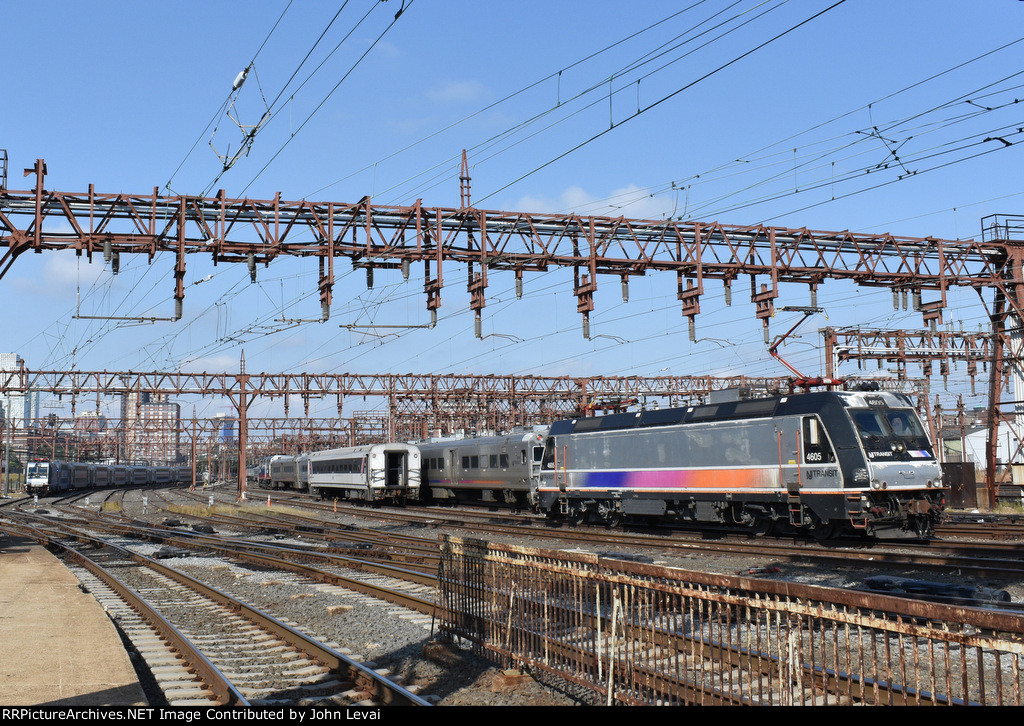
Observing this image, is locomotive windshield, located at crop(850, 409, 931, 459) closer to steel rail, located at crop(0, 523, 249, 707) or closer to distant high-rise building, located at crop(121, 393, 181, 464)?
steel rail, located at crop(0, 523, 249, 707)

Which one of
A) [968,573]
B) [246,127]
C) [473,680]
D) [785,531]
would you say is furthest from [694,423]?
[473,680]

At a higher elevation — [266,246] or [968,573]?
[266,246]

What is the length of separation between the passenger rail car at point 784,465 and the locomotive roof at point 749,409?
31mm

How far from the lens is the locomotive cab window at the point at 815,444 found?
19.1 metres

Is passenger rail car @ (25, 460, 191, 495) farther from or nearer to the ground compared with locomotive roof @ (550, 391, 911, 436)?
nearer to the ground

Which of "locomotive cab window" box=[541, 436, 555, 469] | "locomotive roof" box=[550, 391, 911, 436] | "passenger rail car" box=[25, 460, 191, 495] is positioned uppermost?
"locomotive roof" box=[550, 391, 911, 436]

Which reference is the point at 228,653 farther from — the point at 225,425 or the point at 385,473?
the point at 225,425

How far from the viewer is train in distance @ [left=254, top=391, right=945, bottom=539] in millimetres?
18672

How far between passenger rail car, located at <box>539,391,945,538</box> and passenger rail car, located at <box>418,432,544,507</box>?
7.05 m

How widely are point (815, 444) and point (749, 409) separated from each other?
239cm

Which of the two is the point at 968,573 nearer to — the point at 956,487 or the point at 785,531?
the point at 785,531

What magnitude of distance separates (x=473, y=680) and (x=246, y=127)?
1227 centimetres

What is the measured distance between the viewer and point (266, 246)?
21562 millimetres

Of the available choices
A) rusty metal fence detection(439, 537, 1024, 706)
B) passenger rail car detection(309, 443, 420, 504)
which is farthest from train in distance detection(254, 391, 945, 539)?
passenger rail car detection(309, 443, 420, 504)
